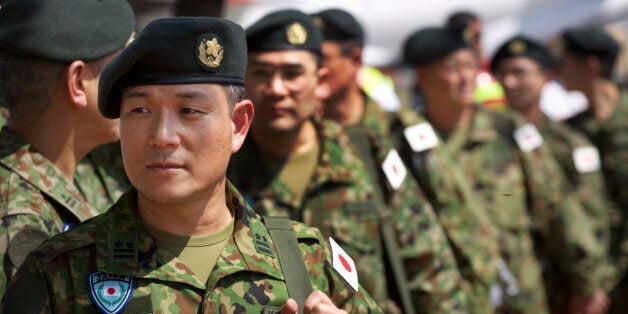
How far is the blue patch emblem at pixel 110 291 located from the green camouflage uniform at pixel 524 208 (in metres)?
4.65

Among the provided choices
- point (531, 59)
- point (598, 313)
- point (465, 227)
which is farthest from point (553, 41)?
point (465, 227)

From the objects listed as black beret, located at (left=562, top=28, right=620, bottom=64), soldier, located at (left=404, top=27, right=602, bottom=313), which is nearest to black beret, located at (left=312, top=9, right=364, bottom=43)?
soldier, located at (left=404, top=27, right=602, bottom=313)

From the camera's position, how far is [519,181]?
7.73 meters

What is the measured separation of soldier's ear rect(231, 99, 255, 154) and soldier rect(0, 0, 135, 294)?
2.47 ft

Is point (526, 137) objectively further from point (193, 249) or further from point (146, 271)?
point (146, 271)

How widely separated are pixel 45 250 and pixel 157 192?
0.36 metres

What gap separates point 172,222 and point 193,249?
10 centimetres

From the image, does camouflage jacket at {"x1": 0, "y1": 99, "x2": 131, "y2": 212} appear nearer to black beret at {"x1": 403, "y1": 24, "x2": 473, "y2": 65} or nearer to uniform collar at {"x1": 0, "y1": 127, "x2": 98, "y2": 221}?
uniform collar at {"x1": 0, "y1": 127, "x2": 98, "y2": 221}

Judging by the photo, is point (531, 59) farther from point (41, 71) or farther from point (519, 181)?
point (41, 71)

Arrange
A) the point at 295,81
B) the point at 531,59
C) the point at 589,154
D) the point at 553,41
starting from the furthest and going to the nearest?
the point at 553,41 < the point at 531,59 < the point at 589,154 < the point at 295,81

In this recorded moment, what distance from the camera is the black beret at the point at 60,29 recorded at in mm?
3914

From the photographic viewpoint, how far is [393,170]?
18.0 ft

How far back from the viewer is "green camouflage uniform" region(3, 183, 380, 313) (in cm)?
302

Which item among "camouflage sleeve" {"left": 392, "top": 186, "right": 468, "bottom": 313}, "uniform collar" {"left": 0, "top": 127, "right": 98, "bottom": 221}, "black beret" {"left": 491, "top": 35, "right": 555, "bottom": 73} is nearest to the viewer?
"uniform collar" {"left": 0, "top": 127, "right": 98, "bottom": 221}
